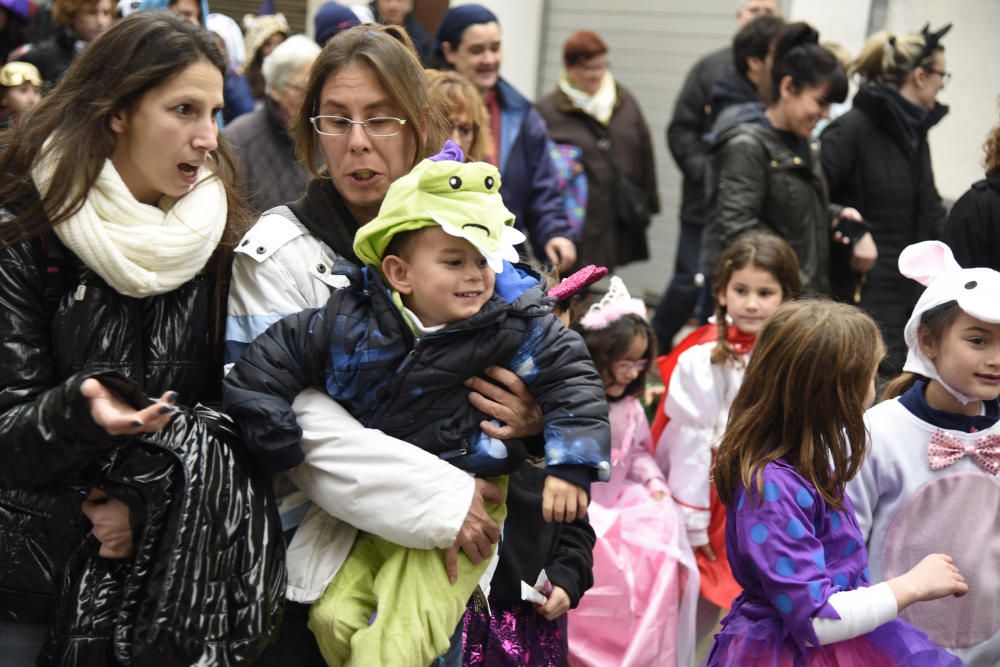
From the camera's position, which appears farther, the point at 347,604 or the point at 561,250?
the point at 561,250

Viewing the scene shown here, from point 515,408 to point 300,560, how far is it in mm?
572

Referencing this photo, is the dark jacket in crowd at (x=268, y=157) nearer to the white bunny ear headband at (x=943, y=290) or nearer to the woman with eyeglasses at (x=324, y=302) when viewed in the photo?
the woman with eyeglasses at (x=324, y=302)

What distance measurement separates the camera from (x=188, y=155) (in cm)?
273

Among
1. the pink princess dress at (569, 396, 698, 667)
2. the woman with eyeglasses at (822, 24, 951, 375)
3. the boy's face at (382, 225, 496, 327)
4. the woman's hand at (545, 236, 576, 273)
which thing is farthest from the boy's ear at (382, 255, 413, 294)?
the woman with eyeglasses at (822, 24, 951, 375)

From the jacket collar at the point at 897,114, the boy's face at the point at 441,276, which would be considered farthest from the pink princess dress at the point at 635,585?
the jacket collar at the point at 897,114

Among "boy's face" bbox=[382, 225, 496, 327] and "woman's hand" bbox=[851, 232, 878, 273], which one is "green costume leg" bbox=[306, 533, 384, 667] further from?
"woman's hand" bbox=[851, 232, 878, 273]

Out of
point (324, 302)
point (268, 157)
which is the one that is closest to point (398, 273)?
point (324, 302)

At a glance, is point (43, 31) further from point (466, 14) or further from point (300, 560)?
point (300, 560)

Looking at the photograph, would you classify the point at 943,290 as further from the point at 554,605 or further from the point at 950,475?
the point at 554,605

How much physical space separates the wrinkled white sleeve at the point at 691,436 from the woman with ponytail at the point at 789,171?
3.93 ft

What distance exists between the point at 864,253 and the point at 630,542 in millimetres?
2363

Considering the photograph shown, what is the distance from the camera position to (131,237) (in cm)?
262

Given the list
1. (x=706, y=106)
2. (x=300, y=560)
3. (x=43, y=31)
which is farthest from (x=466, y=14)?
(x=300, y=560)

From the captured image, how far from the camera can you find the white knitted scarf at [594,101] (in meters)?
7.56
